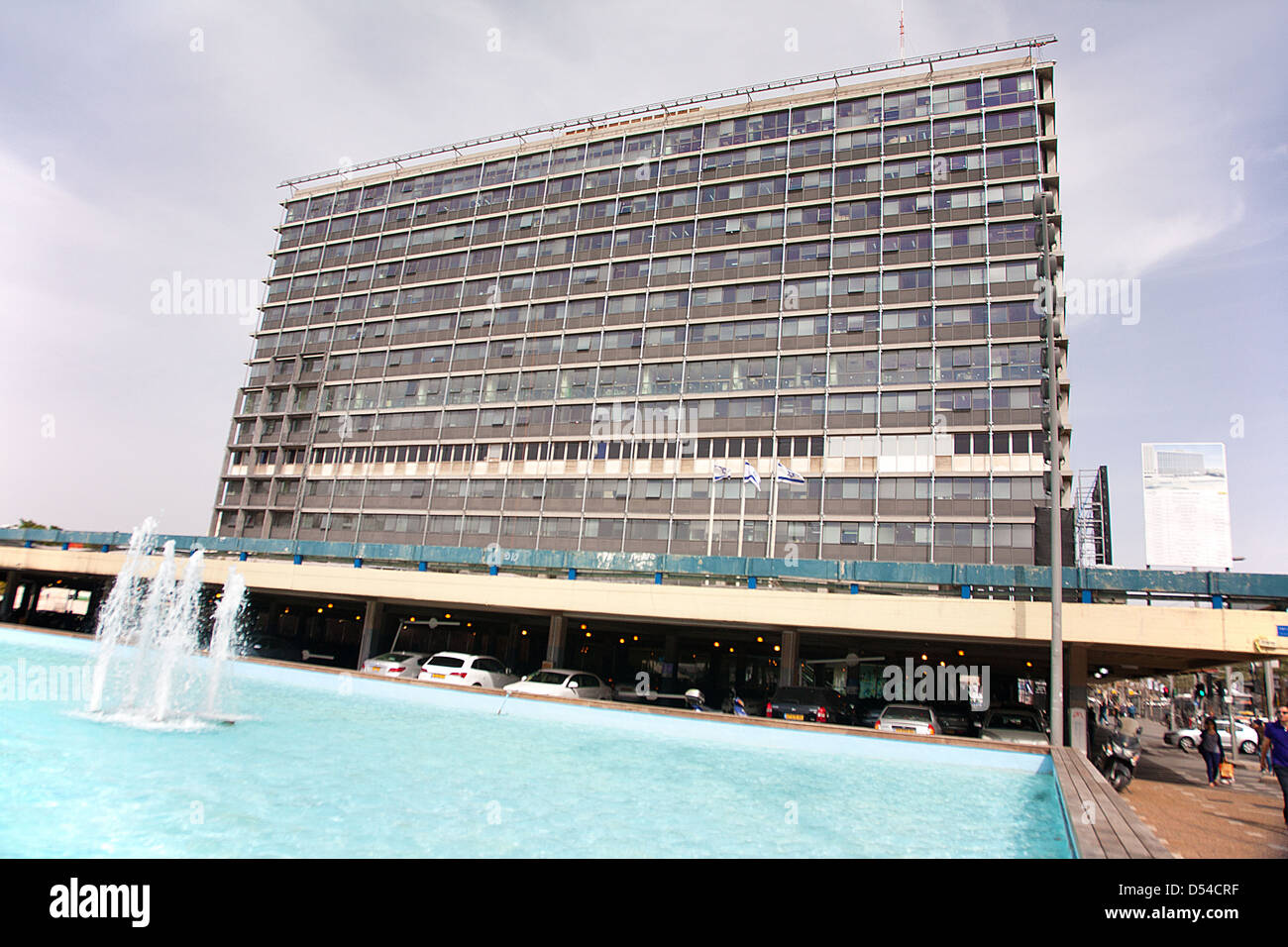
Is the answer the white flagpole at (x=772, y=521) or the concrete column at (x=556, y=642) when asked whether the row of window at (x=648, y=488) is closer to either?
the white flagpole at (x=772, y=521)

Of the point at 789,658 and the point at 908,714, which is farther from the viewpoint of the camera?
the point at 789,658

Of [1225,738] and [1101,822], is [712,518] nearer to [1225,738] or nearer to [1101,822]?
[1101,822]

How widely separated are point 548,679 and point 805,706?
7757mm

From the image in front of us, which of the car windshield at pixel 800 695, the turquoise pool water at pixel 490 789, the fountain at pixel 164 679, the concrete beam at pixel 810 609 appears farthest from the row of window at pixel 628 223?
the fountain at pixel 164 679

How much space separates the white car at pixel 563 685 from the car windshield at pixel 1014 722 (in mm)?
11645

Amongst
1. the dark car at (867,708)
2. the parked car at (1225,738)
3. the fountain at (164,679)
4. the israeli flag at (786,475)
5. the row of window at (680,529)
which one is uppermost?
the israeli flag at (786,475)

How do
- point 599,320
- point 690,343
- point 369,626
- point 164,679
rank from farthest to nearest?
point 599,320 → point 690,343 → point 369,626 → point 164,679

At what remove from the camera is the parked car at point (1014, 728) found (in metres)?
19.4

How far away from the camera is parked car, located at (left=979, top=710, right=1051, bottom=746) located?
19391 mm

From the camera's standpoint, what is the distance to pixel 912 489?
39125mm

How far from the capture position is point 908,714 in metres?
18.0

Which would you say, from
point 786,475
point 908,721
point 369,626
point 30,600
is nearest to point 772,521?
point 786,475
